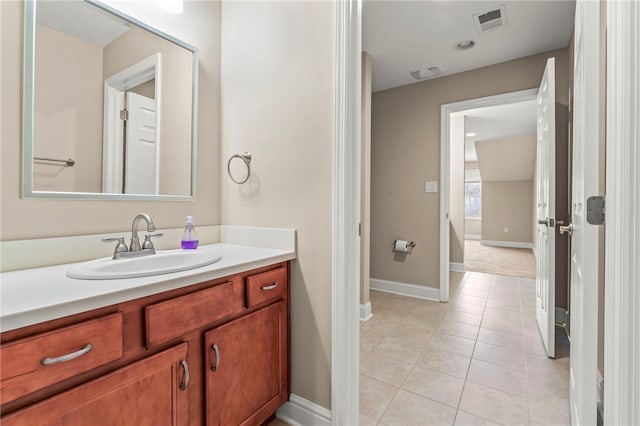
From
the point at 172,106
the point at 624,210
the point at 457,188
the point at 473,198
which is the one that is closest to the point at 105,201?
the point at 172,106

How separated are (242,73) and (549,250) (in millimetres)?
2253

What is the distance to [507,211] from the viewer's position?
7312mm

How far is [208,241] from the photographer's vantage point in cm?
169

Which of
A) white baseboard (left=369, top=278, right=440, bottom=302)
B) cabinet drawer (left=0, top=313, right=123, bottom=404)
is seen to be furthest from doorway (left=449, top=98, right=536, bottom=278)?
cabinet drawer (left=0, top=313, right=123, bottom=404)

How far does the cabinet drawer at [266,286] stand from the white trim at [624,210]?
1098 millimetres

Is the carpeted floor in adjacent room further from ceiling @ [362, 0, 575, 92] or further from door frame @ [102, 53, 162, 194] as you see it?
door frame @ [102, 53, 162, 194]

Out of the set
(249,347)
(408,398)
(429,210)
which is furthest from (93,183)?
(429,210)

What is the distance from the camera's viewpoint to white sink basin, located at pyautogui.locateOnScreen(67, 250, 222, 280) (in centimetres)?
89

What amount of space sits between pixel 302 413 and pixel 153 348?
0.82 m

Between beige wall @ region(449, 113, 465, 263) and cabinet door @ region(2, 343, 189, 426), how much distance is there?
408cm

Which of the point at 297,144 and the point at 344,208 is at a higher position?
the point at 297,144

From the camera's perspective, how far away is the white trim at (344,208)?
4.05 feet

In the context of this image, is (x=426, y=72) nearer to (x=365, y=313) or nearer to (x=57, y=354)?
(x=365, y=313)

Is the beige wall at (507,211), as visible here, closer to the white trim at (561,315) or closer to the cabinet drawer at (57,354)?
the white trim at (561,315)
